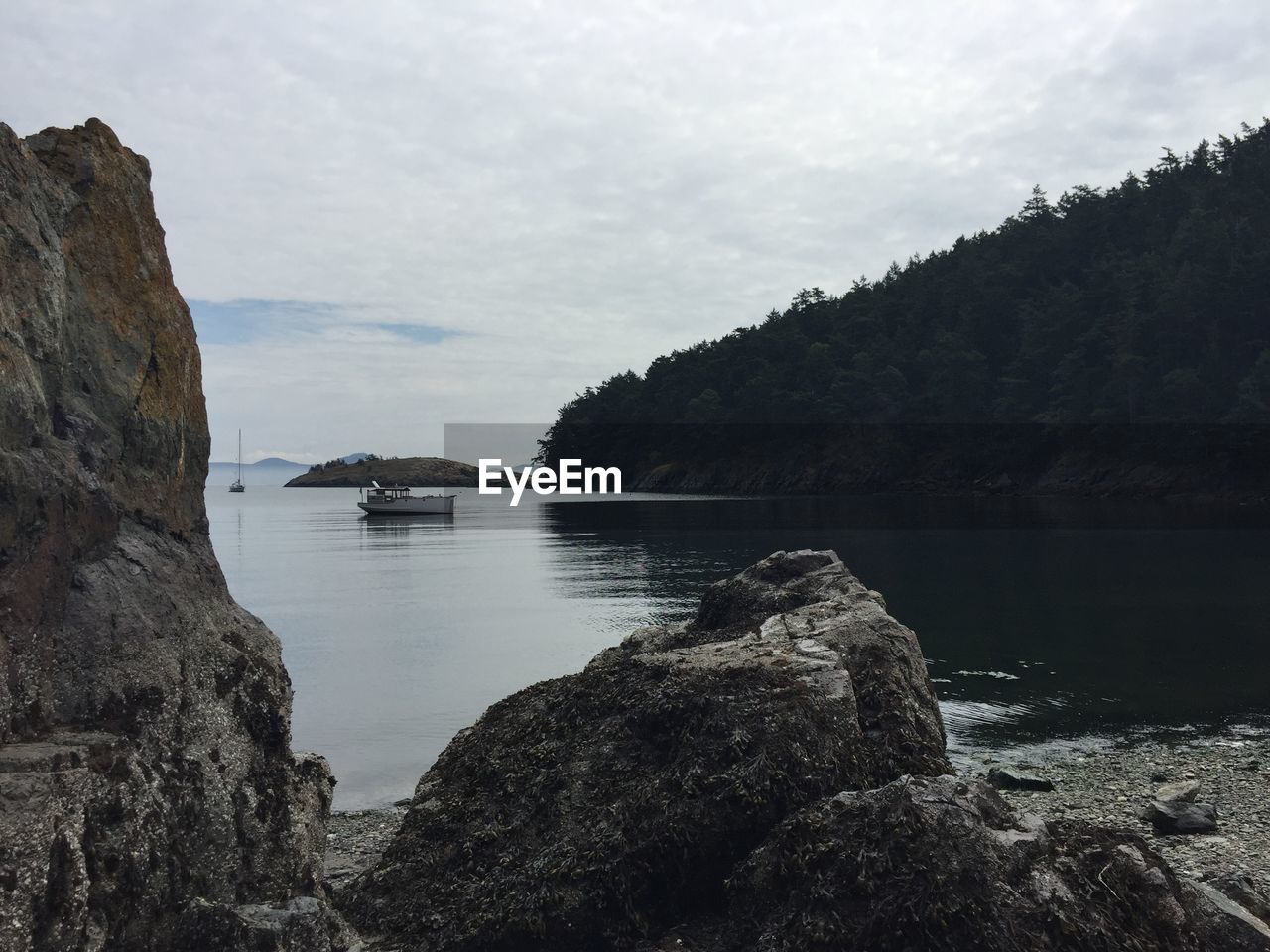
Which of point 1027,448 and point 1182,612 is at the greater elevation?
point 1027,448

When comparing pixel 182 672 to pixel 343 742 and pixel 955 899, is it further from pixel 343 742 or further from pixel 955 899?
pixel 343 742

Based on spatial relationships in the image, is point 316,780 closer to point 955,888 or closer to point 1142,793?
point 955,888

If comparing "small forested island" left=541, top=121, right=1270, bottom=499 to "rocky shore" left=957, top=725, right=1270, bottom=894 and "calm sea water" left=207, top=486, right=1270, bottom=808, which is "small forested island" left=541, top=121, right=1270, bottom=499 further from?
"rocky shore" left=957, top=725, right=1270, bottom=894

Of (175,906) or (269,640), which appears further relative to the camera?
(269,640)

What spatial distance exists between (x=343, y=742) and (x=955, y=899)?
11761mm

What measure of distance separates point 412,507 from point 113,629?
95.5 meters

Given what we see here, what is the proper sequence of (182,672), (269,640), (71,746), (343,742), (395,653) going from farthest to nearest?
(395,653) → (343,742) → (269,640) → (182,672) → (71,746)

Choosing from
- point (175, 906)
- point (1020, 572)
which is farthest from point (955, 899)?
point (1020, 572)

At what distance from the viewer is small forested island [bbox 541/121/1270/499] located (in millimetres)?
79188

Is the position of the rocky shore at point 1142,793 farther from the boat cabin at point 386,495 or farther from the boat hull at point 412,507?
the boat cabin at point 386,495

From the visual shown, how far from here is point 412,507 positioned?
99250mm

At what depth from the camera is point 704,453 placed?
463ft

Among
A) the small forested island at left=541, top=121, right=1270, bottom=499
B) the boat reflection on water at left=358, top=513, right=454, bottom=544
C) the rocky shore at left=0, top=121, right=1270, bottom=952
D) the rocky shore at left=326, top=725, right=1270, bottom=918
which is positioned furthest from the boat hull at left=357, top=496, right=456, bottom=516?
the rocky shore at left=0, top=121, right=1270, bottom=952

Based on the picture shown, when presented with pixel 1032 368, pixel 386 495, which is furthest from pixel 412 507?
pixel 1032 368
